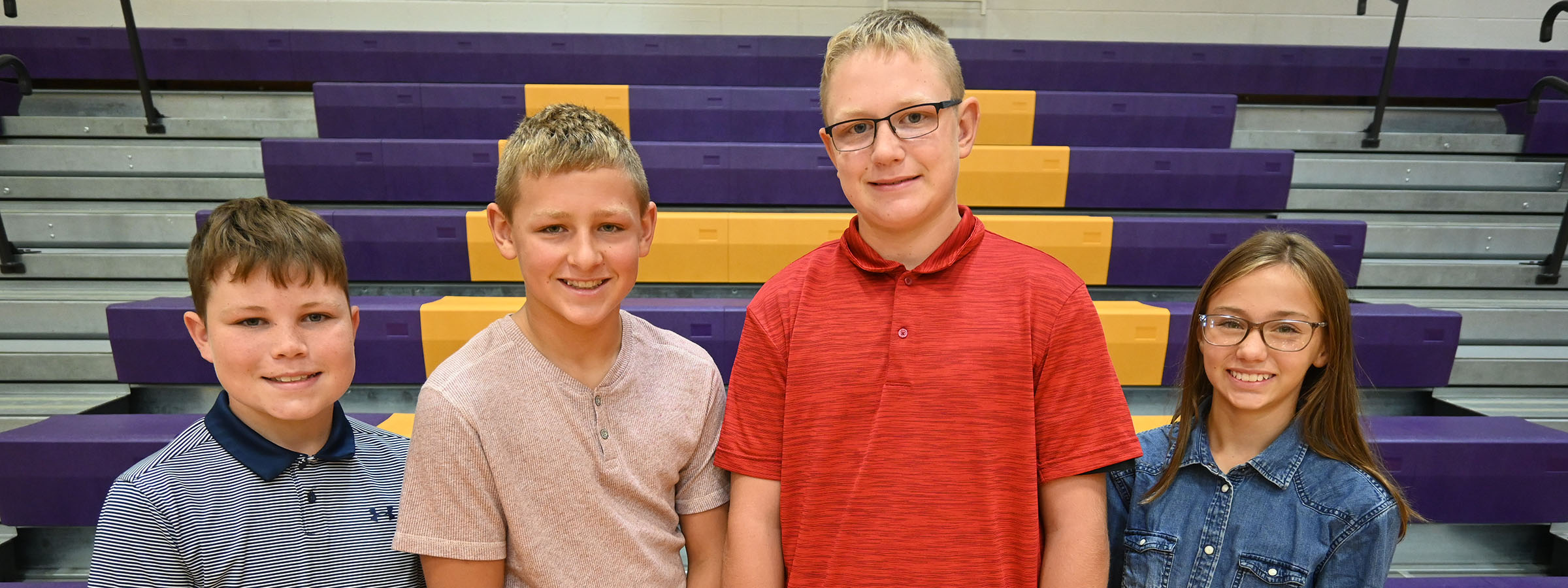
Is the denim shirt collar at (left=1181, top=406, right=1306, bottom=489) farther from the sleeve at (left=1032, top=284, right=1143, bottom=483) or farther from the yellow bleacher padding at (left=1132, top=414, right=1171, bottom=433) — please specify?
the yellow bleacher padding at (left=1132, top=414, right=1171, bottom=433)

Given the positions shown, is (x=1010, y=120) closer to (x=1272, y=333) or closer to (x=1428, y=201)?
(x=1428, y=201)

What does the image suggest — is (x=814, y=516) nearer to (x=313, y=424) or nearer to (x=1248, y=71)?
(x=313, y=424)

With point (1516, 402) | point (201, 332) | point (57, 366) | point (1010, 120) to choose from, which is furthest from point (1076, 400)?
point (57, 366)

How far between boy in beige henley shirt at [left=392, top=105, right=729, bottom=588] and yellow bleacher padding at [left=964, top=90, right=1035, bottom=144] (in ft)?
8.57

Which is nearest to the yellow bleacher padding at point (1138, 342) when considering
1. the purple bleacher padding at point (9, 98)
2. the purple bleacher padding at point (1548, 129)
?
the purple bleacher padding at point (1548, 129)

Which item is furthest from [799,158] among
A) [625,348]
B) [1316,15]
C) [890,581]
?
[1316,15]

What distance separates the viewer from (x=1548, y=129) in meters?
3.51

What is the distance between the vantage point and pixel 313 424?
1.10 m

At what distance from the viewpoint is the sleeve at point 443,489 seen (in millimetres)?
938

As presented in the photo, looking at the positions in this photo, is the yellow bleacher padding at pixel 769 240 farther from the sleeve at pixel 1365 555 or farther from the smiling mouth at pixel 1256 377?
the sleeve at pixel 1365 555

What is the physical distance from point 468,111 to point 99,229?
4.43 ft

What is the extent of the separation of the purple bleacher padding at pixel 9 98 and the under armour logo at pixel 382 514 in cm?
379

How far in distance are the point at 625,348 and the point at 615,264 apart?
0.43ft

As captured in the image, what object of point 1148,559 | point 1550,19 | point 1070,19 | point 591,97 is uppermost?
point 1070,19
